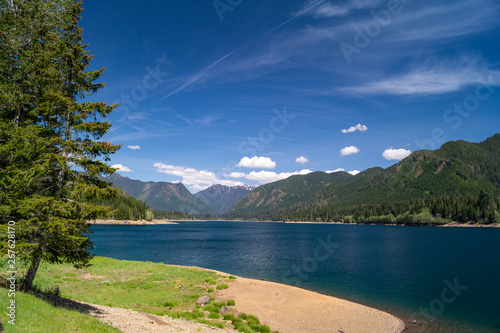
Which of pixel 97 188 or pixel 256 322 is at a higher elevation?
pixel 97 188

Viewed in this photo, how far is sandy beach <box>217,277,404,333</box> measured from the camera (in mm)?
29731

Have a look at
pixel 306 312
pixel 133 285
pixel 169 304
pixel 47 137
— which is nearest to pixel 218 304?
pixel 169 304

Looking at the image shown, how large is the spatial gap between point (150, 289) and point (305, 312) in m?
21.2

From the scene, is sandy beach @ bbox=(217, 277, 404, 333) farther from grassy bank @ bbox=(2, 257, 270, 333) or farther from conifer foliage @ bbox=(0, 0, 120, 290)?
conifer foliage @ bbox=(0, 0, 120, 290)

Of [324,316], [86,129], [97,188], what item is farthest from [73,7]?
[324,316]

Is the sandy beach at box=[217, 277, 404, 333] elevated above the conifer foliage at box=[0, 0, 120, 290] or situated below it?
below

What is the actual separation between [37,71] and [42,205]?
34.0ft

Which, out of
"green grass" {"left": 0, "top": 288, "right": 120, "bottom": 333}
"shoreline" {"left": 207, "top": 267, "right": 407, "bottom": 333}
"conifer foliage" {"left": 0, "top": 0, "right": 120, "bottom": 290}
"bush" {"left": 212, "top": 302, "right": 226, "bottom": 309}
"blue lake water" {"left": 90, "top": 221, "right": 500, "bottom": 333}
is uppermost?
"conifer foliage" {"left": 0, "top": 0, "right": 120, "bottom": 290}

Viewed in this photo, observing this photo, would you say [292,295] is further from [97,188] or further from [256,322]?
[97,188]

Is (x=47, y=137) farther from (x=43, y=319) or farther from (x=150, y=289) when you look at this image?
(x=150, y=289)

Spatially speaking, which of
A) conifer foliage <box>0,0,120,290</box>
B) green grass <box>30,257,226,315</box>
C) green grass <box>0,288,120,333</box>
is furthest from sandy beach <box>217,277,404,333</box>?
conifer foliage <box>0,0,120,290</box>

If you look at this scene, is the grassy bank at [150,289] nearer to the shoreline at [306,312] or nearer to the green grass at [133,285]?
the green grass at [133,285]

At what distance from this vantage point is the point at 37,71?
19703mm

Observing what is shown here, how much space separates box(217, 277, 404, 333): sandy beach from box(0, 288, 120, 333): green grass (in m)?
19.0
